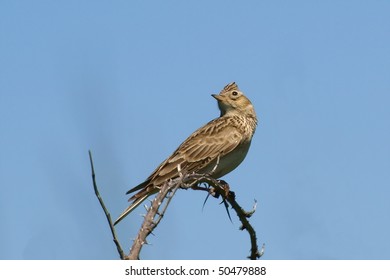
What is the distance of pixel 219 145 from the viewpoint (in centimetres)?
966

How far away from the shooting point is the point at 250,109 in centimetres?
1133

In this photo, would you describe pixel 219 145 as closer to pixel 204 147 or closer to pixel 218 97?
pixel 204 147

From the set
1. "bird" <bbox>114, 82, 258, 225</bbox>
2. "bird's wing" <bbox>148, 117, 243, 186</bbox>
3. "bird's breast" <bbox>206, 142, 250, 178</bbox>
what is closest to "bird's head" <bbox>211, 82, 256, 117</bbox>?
"bird" <bbox>114, 82, 258, 225</bbox>

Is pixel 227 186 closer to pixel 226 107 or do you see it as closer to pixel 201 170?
pixel 201 170

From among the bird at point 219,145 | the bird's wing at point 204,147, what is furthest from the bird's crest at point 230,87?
the bird's wing at point 204,147

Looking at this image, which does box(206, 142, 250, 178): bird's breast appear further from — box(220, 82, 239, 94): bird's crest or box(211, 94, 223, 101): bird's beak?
box(220, 82, 239, 94): bird's crest

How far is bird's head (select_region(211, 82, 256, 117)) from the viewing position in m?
11.1

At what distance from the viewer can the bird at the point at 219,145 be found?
8.54m

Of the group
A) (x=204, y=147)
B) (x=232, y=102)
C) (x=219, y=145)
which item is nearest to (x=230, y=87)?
(x=232, y=102)

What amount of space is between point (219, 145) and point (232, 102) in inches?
65.5

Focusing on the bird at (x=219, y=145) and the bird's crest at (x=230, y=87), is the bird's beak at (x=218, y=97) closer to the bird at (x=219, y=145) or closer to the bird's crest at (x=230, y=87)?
the bird at (x=219, y=145)
